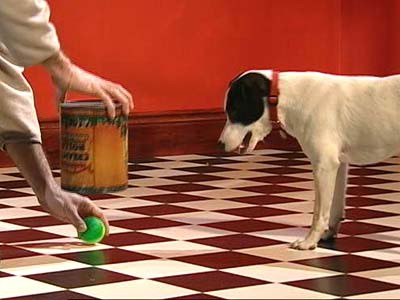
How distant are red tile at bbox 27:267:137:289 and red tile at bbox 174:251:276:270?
11.6 inches

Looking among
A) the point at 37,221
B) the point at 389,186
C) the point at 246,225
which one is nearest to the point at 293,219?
the point at 246,225

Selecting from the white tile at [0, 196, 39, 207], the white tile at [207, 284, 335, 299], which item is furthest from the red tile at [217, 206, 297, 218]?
the white tile at [207, 284, 335, 299]

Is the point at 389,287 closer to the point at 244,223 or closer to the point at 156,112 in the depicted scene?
the point at 244,223

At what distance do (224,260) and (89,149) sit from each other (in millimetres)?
1624

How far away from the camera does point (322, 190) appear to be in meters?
3.81

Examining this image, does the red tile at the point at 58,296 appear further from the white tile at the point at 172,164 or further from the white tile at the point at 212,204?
the white tile at the point at 172,164

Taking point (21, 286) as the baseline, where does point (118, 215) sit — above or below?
below

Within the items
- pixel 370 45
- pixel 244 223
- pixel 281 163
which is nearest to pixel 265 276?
pixel 244 223

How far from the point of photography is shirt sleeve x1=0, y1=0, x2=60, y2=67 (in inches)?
122

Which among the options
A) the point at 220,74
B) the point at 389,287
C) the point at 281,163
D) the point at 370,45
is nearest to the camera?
the point at 389,287

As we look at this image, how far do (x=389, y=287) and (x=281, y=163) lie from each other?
2.98 meters

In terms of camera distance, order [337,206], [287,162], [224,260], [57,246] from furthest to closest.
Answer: [287,162] < [337,206] < [57,246] < [224,260]

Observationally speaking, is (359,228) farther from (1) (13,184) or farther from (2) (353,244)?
(1) (13,184)

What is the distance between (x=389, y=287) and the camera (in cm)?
326
